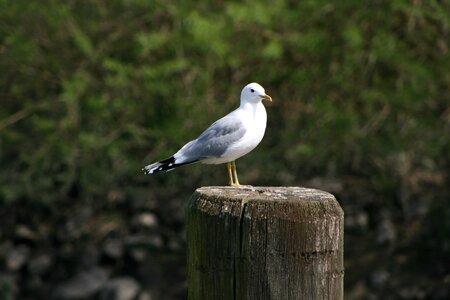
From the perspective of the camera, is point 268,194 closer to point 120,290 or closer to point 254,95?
point 254,95

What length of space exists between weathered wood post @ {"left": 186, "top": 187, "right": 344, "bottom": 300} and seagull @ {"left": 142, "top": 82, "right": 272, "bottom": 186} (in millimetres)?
1327

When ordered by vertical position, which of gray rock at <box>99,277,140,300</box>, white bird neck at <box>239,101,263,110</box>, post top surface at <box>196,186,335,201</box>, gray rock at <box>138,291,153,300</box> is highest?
white bird neck at <box>239,101,263,110</box>

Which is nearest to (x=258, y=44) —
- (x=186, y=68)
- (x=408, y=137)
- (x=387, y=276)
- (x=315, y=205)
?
(x=186, y=68)

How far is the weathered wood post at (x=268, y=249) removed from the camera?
272 centimetres

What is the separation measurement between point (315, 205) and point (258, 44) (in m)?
5.72

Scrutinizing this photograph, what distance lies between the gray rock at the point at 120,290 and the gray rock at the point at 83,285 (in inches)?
3.8

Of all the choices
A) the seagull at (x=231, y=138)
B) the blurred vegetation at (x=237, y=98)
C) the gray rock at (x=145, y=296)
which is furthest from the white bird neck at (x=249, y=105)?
the gray rock at (x=145, y=296)

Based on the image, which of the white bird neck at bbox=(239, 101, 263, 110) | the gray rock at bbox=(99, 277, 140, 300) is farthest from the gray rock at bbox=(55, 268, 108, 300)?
the white bird neck at bbox=(239, 101, 263, 110)

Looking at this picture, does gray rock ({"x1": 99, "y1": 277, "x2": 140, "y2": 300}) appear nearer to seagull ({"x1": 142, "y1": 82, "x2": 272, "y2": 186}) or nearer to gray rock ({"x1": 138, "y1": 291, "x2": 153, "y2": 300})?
gray rock ({"x1": 138, "y1": 291, "x2": 153, "y2": 300})

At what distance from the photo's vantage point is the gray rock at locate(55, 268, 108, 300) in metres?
8.07

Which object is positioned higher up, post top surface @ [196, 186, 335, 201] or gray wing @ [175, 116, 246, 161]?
gray wing @ [175, 116, 246, 161]

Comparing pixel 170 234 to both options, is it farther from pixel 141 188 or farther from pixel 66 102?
pixel 66 102

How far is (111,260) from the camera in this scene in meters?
8.59

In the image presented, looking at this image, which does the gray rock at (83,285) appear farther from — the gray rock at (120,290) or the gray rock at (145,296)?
the gray rock at (145,296)
